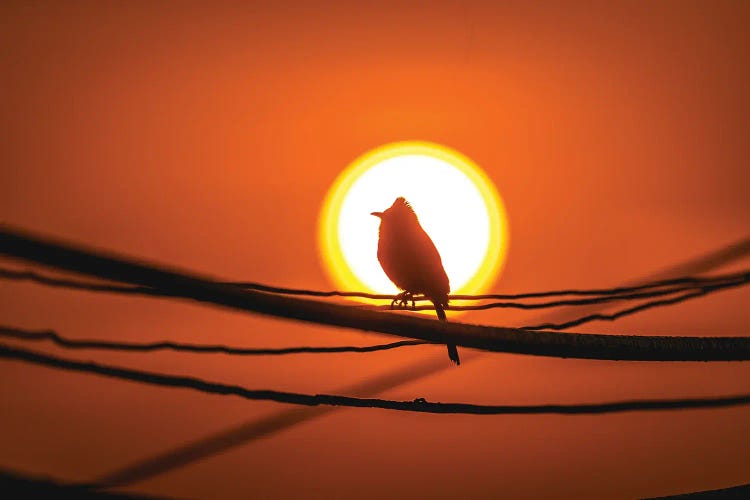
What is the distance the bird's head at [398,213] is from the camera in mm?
9328

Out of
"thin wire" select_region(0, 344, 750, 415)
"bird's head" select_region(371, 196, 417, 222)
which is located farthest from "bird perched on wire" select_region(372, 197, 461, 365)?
"thin wire" select_region(0, 344, 750, 415)

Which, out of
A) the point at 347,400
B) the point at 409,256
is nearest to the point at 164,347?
the point at 347,400

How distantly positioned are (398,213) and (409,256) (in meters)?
0.62

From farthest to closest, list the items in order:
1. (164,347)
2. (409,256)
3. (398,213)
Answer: (398,213) < (409,256) < (164,347)

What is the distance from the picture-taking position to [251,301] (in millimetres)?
2797

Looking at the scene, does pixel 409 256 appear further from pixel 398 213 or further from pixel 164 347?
pixel 164 347

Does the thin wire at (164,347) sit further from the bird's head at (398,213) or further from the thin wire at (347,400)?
the bird's head at (398,213)

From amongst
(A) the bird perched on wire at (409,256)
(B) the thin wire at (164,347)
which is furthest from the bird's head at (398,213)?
(B) the thin wire at (164,347)

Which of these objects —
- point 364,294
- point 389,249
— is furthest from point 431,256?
point 364,294

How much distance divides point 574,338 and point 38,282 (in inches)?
100

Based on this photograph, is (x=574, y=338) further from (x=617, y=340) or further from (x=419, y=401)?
(x=419, y=401)

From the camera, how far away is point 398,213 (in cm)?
936

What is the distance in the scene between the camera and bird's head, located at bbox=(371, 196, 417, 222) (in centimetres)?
933

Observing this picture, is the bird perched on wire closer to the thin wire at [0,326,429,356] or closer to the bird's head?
the bird's head
